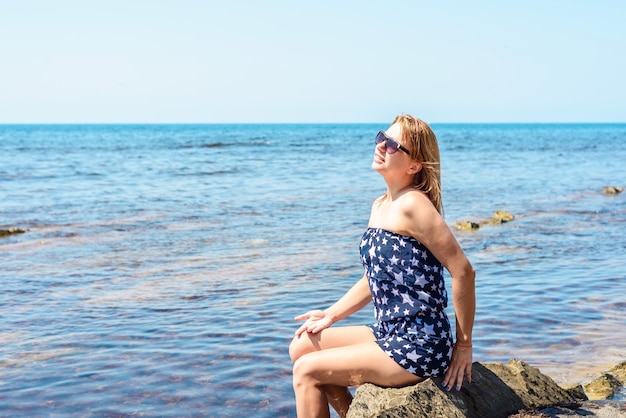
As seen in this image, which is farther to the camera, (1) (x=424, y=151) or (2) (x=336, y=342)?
(2) (x=336, y=342)

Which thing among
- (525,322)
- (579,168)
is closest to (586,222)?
(525,322)

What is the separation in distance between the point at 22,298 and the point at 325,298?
4057 mm

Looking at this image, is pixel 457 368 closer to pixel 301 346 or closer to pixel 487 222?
pixel 301 346

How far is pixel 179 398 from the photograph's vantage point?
19.6ft

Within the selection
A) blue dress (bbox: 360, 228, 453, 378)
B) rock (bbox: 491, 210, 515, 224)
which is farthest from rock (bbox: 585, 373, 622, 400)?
rock (bbox: 491, 210, 515, 224)

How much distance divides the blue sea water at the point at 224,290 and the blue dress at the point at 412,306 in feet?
6.58

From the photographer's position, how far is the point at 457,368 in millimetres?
4059

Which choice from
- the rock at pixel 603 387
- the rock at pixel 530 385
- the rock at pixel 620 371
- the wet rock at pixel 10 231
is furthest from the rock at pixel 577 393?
the wet rock at pixel 10 231

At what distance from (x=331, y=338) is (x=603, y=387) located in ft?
8.05

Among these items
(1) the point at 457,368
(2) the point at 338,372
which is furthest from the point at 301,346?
(1) the point at 457,368

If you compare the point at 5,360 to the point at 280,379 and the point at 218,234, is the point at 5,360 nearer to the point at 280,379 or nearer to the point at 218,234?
the point at 280,379

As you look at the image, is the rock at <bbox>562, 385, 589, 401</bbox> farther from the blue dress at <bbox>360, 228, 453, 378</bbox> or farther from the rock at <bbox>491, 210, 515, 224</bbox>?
the rock at <bbox>491, 210, 515, 224</bbox>

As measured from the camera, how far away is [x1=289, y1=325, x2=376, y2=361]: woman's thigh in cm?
422

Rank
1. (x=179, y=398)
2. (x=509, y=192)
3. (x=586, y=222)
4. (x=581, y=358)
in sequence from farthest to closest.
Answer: (x=509, y=192) → (x=586, y=222) → (x=581, y=358) → (x=179, y=398)
